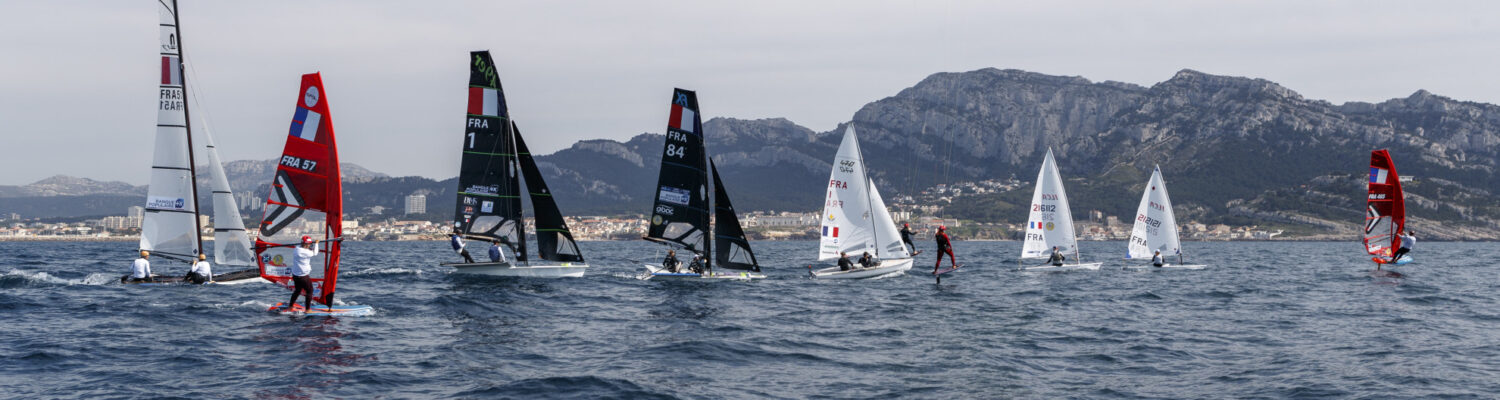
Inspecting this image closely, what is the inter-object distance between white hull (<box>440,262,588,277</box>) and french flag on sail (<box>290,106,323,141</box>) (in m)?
16.1

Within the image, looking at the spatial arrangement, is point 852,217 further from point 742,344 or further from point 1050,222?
point 742,344

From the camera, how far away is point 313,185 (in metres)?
22.9

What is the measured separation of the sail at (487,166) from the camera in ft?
129

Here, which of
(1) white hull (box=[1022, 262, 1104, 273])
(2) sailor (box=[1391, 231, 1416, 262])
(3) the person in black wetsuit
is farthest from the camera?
(2) sailor (box=[1391, 231, 1416, 262])

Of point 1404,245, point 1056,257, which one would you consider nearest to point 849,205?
point 1056,257

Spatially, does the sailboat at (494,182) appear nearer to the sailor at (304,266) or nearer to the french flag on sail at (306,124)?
the sailor at (304,266)

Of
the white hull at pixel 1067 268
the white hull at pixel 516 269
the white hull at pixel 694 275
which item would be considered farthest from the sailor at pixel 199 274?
the white hull at pixel 1067 268

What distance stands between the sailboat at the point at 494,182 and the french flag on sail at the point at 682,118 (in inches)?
254

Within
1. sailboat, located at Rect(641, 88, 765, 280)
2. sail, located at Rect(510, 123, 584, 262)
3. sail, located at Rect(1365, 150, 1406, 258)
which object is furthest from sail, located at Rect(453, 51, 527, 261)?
sail, located at Rect(1365, 150, 1406, 258)

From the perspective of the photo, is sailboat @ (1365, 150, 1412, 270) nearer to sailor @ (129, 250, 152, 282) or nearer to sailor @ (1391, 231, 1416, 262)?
sailor @ (1391, 231, 1416, 262)

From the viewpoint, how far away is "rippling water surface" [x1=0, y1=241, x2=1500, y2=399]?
15195mm

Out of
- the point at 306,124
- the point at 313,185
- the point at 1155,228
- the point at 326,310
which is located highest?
the point at 306,124

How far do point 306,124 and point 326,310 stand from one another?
4507 mm

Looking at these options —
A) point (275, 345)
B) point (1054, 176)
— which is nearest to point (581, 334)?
point (275, 345)
